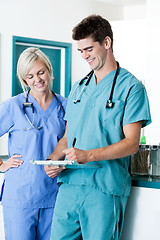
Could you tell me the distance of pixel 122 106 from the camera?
161cm

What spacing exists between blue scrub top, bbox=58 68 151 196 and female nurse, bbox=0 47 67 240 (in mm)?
343

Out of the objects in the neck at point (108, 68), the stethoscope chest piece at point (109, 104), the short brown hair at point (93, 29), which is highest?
Answer: the short brown hair at point (93, 29)

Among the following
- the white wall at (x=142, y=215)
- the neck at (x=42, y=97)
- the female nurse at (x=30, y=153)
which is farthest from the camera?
the neck at (x=42, y=97)

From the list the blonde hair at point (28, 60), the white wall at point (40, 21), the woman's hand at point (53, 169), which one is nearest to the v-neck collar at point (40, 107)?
the blonde hair at point (28, 60)

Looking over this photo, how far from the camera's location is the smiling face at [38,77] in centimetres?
203

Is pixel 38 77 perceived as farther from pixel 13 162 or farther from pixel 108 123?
pixel 108 123

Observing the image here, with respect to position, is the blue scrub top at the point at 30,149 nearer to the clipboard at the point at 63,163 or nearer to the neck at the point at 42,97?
the neck at the point at 42,97

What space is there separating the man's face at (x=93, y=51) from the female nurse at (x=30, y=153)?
44cm

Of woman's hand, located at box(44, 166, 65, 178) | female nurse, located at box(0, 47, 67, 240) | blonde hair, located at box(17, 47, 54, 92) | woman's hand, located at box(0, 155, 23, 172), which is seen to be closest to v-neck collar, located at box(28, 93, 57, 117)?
female nurse, located at box(0, 47, 67, 240)

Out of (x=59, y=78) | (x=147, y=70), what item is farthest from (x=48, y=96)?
(x=59, y=78)

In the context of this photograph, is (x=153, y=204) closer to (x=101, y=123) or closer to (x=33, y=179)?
(x=101, y=123)

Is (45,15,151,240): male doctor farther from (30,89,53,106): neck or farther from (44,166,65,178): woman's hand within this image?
(30,89,53,106): neck

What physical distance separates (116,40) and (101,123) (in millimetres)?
3202

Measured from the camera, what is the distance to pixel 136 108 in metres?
1.59
